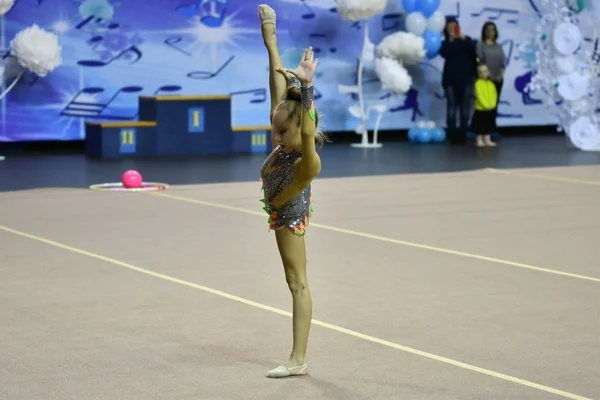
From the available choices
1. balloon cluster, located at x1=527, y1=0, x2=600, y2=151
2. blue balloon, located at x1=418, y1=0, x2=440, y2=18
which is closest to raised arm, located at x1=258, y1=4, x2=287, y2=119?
balloon cluster, located at x1=527, y1=0, x2=600, y2=151

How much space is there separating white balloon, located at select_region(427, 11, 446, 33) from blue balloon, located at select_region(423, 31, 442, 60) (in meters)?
0.12

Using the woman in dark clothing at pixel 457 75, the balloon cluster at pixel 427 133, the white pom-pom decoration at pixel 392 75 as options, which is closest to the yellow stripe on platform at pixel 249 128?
the white pom-pom decoration at pixel 392 75

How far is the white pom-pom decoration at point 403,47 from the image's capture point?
17.6 metres

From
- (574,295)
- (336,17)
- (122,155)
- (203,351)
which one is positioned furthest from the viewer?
(336,17)

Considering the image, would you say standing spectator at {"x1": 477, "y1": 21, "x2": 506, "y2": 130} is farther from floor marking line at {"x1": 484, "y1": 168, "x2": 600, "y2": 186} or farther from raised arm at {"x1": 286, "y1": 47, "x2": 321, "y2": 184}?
raised arm at {"x1": 286, "y1": 47, "x2": 321, "y2": 184}

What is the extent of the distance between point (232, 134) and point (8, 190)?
5450mm

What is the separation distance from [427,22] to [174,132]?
4.56 meters

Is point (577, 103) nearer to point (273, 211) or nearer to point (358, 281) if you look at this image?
point (358, 281)

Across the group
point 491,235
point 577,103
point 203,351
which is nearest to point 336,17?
point 577,103

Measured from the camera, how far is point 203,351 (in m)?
5.40

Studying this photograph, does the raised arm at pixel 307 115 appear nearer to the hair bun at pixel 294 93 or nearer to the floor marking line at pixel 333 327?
the hair bun at pixel 294 93

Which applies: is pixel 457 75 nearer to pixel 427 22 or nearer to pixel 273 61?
pixel 427 22

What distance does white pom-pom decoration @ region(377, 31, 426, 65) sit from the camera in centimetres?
1756

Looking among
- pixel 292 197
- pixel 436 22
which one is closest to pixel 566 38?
pixel 436 22
